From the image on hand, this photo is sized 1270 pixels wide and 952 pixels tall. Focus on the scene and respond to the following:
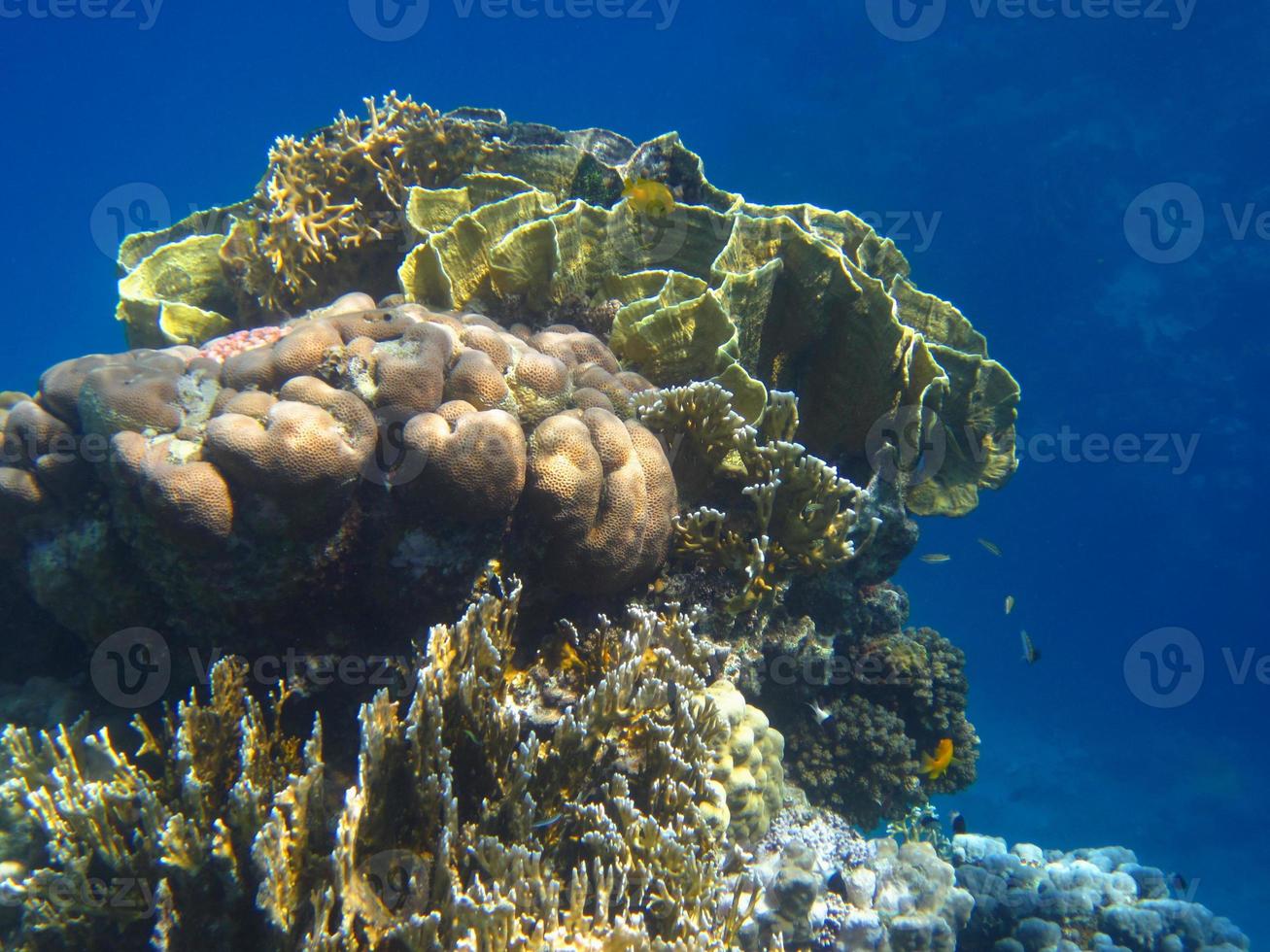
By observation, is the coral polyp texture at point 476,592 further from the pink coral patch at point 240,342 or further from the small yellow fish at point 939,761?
the small yellow fish at point 939,761

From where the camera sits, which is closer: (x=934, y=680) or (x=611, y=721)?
(x=611, y=721)

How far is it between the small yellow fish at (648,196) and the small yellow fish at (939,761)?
521 centimetres

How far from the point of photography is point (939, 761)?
6246mm

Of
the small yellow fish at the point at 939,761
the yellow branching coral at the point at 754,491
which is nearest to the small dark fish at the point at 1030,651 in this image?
the small yellow fish at the point at 939,761

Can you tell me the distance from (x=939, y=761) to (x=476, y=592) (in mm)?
4775

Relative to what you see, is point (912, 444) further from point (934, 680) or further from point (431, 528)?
point (431, 528)

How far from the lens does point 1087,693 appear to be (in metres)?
53.1

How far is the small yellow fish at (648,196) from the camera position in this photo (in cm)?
550

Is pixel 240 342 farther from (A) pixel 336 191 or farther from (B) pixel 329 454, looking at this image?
→ (B) pixel 329 454

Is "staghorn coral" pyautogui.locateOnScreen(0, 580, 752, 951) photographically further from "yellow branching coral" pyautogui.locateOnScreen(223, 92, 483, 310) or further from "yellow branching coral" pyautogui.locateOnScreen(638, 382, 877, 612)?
"yellow branching coral" pyautogui.locateOnScreen(223, 92, 483, 310)

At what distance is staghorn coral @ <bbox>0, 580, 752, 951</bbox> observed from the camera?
2623 millimetres

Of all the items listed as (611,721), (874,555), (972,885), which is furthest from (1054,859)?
(611,721)

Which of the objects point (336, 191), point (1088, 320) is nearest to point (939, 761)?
point (336, 191)

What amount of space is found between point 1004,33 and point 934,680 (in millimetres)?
54583
